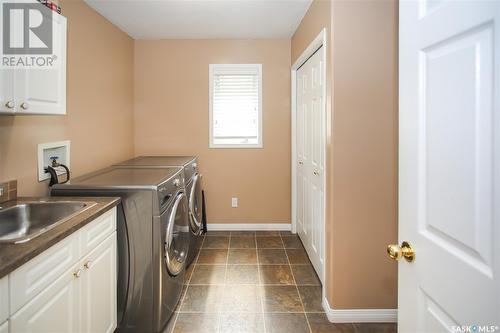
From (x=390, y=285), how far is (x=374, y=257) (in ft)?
0.74

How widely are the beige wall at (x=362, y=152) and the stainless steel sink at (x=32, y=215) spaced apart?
1.57 metres

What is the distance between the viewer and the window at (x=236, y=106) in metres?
3.89

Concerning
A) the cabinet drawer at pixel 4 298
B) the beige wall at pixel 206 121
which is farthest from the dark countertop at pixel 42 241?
the beige wall at pixel 206 121

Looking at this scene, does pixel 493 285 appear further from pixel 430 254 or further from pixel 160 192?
pixel 160 192

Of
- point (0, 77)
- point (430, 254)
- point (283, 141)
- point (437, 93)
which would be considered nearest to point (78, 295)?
point (0, 77)

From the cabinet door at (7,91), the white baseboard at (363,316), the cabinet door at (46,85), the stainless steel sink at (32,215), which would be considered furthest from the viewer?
the white baseboard at (363,316)

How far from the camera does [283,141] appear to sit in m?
3.96

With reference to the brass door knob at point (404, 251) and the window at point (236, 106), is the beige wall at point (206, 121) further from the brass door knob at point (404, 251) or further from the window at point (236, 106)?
the brass door knob at point (404, 251)
